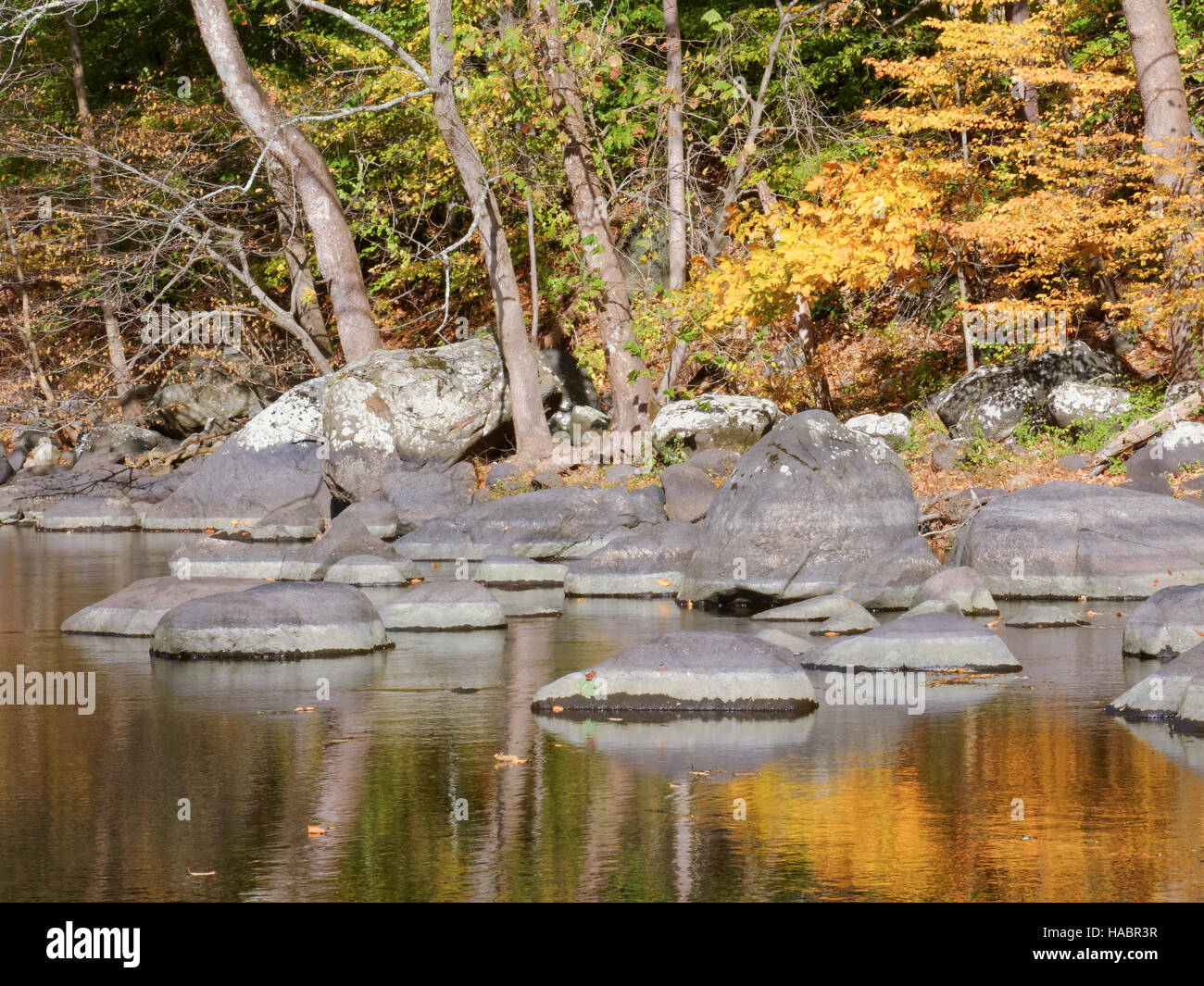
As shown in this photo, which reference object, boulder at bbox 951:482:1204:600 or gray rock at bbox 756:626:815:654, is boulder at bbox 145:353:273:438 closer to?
boulder at bbox 951:482:1204:600

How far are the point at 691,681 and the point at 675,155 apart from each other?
15644 millimetres

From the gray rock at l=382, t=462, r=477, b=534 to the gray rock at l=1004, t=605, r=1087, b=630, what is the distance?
29.7ft

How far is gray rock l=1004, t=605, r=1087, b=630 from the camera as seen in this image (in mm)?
12359

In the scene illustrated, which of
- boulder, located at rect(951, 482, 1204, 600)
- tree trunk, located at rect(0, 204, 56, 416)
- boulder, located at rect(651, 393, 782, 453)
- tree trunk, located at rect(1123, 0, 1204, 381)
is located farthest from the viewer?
tree trunk, located at rect(0, 204, 56, 416)

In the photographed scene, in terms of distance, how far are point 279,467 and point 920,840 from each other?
18.1 metres

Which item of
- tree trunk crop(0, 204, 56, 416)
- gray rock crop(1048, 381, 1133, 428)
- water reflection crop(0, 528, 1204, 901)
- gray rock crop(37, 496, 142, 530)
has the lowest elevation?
gray rock crop(37, 496, 142, 530)

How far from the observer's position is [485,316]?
30719 mm

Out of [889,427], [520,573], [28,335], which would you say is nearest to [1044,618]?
[520,573]

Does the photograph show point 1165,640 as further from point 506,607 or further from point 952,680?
point 506,607

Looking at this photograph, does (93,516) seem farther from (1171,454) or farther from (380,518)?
(1171,454)

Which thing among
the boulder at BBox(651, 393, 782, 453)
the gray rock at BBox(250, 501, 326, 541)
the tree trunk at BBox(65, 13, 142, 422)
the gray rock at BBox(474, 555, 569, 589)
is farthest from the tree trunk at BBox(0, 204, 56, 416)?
the gray rock at BBox(474, 555, 569, 589)

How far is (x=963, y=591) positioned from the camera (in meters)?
12.9

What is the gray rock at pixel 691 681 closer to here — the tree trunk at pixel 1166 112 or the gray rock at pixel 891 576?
the gray rock at pixel 891 576
